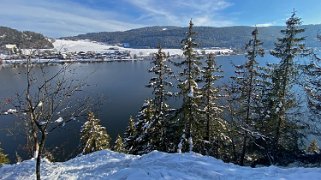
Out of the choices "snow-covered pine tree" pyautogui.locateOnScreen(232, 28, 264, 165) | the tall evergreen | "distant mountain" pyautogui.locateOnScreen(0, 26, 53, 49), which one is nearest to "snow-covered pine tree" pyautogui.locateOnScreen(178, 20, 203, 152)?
the tall evergreen

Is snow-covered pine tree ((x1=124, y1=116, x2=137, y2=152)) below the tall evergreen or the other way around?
below

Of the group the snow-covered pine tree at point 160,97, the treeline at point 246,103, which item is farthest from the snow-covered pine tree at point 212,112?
the snow-covered pine tree at point 160,97

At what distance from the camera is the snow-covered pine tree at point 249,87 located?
20.8 meters

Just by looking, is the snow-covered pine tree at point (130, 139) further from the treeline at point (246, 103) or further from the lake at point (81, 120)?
the lake at point (81, 120)

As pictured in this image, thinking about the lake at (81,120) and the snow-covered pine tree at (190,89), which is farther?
the lake at (81,120)

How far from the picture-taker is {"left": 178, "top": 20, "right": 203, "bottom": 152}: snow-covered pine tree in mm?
20672

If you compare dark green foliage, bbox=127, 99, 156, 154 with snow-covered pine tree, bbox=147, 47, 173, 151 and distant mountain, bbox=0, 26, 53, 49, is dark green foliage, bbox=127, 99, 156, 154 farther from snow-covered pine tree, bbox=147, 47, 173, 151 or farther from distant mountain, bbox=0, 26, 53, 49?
distant mountain, bbox=0, 26, 53, 49

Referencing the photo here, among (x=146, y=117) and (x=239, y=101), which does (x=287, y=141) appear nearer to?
(x=239, y=101)

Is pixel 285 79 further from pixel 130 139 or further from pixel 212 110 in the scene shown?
pixel 130 139

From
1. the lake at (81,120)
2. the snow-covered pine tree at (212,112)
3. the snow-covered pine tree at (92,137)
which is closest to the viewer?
the snow-covered pine tree at (212,112)

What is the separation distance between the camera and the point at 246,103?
2198 cm

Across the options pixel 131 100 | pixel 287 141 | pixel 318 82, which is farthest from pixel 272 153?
pixel 131 100

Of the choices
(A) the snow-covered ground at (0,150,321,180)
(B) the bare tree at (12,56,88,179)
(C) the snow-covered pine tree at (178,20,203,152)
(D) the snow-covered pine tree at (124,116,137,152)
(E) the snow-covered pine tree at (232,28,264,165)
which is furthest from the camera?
(D) the snow-covered pine tree at (124,116,137,152)

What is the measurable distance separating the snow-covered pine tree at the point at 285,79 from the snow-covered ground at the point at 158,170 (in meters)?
10.6
